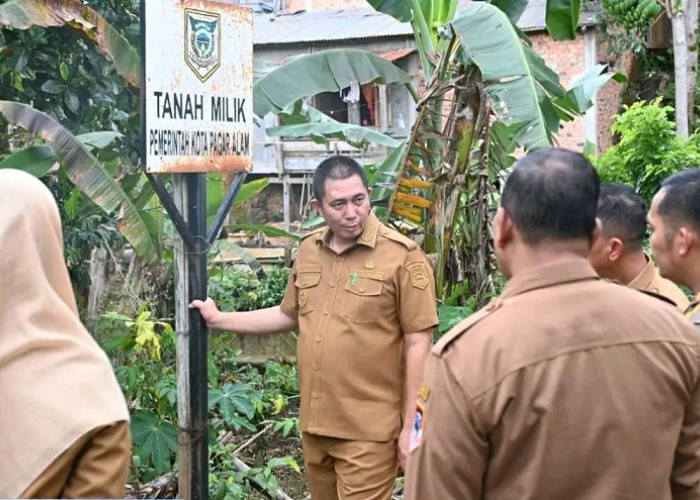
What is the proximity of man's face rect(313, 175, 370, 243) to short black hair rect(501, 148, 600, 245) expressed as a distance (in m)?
1.82

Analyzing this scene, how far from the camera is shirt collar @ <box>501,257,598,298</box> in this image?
79.0 inches

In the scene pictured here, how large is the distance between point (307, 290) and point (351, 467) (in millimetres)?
778

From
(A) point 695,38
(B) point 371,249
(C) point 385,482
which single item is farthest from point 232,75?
(A) point 695,38

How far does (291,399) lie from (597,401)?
4.80 metres

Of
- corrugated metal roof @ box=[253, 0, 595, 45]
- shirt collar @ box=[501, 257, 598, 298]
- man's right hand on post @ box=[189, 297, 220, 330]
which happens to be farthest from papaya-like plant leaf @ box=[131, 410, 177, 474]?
corrugated metal roof @ box=[253, 0, 595, 45]

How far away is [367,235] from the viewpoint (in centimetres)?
391

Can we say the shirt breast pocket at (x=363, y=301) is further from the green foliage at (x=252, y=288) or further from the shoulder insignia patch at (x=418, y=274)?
the green foliage at (x=252, y=288)

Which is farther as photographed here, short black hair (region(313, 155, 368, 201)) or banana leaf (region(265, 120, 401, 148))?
banana leaf (region(265, 120, 401, 148))

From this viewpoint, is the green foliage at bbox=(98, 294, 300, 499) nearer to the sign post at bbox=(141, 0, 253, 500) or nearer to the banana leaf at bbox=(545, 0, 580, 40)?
the sign post at bbox=(141, 0, 253, 500)

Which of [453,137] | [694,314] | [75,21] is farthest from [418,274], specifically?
[75,21]

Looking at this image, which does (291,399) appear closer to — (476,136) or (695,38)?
(476,136)

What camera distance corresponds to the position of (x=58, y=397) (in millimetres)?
1993

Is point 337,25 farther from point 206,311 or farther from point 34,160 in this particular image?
point 206,311

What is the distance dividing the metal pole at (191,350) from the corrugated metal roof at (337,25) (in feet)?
39.2
